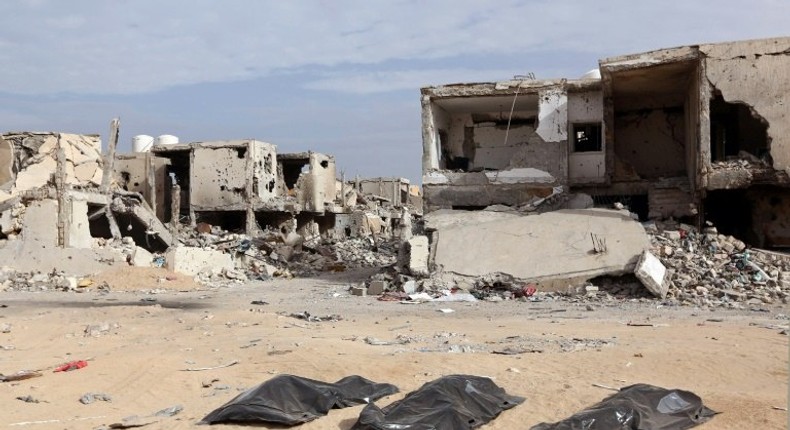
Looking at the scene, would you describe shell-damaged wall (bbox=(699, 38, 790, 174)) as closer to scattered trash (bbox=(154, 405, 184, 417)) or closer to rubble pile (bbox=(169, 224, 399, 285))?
rubble pile (bbox=(169, 224, 399, 285))

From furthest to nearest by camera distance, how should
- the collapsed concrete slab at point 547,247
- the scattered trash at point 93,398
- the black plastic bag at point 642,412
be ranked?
1. the collapsed concrete slab at point 547,247
2. the scattered trash at point 93,398
3. the black plastic bag at point 642,412

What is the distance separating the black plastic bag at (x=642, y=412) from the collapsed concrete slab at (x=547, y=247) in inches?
375

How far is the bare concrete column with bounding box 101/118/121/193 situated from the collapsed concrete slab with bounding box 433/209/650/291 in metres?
11.9

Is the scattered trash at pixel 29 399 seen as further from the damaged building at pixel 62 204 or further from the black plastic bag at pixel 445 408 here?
the damaged building at pixel 62 204

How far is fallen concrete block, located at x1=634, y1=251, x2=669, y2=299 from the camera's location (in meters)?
15.1

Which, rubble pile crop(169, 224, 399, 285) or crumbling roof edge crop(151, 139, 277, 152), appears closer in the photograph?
rubble pile crop(169, 224, 399, 285)

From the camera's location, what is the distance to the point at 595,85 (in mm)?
21688

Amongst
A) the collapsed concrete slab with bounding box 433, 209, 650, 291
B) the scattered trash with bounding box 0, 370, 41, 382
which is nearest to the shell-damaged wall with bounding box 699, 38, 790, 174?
the collapsed concrete slab with bounding box 433, 209, 650, 291

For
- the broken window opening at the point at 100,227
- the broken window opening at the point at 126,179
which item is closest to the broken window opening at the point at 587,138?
the broken window opening at the point at 100,227

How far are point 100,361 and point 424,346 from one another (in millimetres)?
4009

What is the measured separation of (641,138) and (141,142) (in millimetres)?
25551

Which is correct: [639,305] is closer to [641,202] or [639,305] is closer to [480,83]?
[641,202]

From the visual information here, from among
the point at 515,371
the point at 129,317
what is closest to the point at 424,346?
the point at 515,371

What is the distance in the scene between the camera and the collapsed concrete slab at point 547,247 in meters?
16.1
